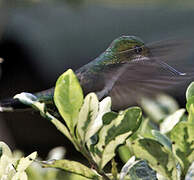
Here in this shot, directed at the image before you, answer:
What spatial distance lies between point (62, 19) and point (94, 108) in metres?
5.02

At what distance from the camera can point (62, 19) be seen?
565 cm

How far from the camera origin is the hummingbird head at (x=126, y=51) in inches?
41.1

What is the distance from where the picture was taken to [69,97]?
0.71 m

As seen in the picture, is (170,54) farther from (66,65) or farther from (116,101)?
(66,65)

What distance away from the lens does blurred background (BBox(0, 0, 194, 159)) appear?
500 cm

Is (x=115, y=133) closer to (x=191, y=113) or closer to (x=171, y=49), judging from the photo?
(x=191, y=113)

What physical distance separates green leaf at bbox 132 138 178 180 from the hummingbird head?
34 centimetres

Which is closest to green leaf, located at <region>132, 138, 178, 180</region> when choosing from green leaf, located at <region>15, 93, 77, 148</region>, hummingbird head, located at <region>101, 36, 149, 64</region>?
green leaf, located at <region>15, 93, 77, 148</region>

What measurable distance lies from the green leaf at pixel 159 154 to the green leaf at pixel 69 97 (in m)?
0.10

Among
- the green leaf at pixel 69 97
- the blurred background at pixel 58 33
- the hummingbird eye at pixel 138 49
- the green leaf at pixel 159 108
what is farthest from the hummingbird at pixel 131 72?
the blurred background at pixel 58 33

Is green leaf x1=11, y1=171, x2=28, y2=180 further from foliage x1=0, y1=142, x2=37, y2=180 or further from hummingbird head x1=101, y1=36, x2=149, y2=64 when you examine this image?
hummingbird head x1=101, y1=36, x2=149, y2=64

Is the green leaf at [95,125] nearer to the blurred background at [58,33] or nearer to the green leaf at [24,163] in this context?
the green leaf at [24,163]

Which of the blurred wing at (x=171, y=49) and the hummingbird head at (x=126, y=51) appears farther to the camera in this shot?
the hummingbird head at (x=126, y=51)

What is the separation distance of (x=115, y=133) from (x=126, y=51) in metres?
0.37
